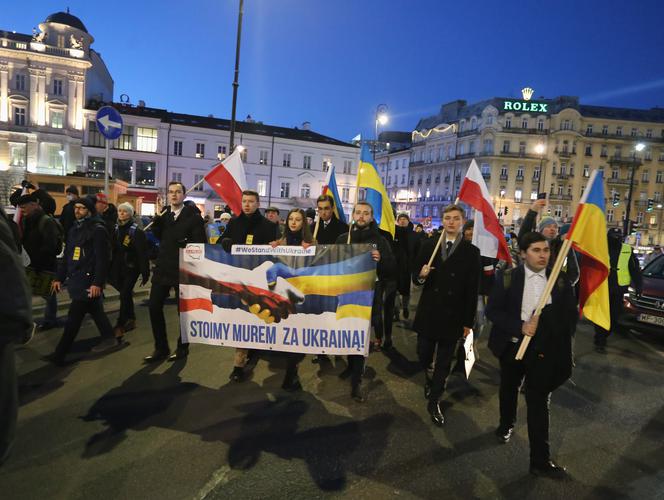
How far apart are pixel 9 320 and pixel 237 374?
3330mm

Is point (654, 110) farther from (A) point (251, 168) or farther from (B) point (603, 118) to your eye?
(A) point (251, 168)

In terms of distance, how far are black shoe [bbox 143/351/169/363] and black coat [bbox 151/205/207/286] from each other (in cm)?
93

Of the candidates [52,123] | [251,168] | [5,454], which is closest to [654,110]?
[251,168]

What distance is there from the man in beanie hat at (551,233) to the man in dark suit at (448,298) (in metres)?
1.06

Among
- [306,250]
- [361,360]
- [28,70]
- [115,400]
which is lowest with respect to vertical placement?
[115,400]

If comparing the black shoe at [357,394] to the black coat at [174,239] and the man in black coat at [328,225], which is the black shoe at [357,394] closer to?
the man in black coat at [328,225]

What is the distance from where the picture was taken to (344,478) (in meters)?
3.22

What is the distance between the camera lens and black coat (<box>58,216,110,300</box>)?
537 cm

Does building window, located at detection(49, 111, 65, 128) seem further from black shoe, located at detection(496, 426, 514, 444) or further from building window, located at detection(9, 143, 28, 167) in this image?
black shoe, located at detection(496, 426, 514, 444)

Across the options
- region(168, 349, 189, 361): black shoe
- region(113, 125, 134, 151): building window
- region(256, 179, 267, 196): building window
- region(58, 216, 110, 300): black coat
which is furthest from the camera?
region(256, 179, 267, 196): building window

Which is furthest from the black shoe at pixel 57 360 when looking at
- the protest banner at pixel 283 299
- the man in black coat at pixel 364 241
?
the man in black coat at pixel 364 241

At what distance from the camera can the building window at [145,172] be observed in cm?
4622

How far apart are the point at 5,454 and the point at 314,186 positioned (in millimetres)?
52739

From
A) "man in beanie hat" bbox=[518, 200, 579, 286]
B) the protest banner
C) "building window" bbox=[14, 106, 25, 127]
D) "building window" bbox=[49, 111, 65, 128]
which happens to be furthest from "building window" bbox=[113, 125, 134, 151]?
"man in beanie hat" bbox=[518, 200, 579, 286]
